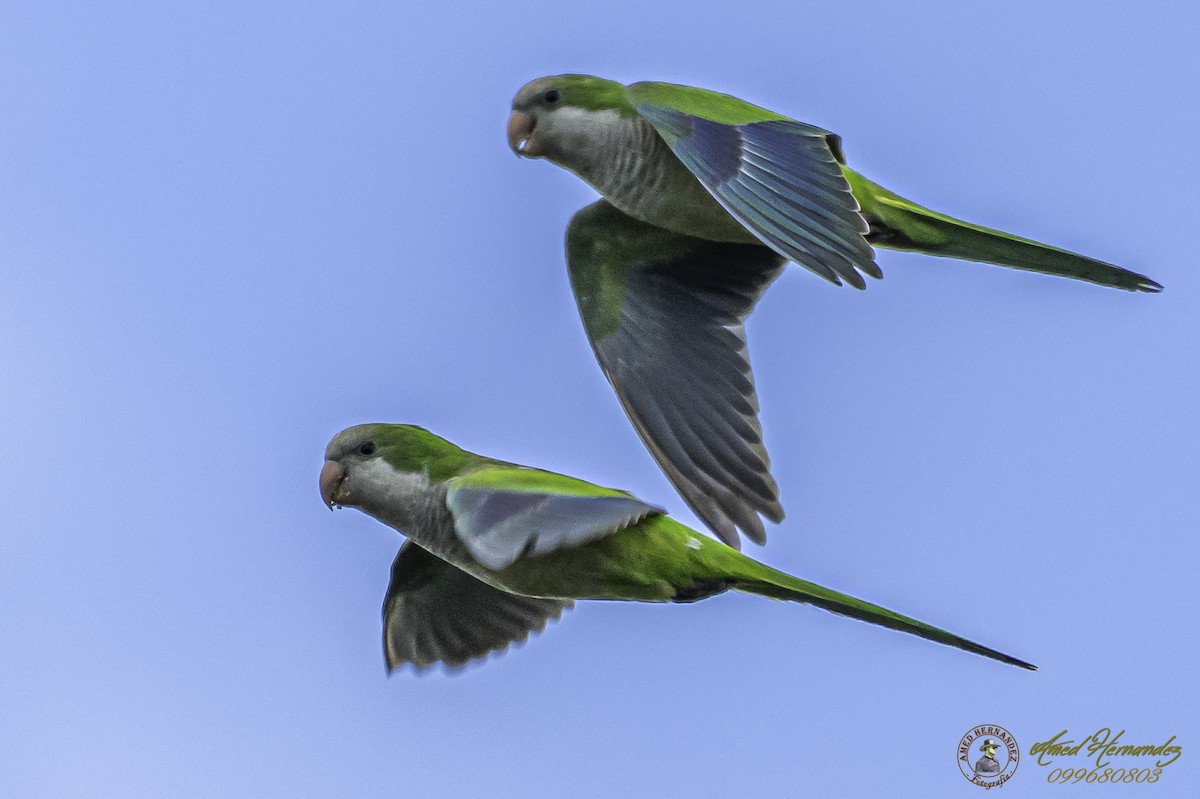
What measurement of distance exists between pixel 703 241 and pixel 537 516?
2743mm

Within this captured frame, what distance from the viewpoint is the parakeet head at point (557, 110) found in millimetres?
8641

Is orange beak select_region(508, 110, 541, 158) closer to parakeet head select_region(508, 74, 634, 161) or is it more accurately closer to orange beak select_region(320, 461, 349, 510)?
parakeet head select_region(508, 74, 634, 161)

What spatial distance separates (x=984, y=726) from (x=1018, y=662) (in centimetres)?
216

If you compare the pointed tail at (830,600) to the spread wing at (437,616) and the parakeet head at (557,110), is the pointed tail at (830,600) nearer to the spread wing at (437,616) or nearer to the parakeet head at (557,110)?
the spread wing at (437,616)

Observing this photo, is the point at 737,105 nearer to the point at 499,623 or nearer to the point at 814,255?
the point at 814,255

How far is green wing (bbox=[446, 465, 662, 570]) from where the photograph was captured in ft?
22.7

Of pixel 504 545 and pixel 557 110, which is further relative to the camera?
pixel 557 110

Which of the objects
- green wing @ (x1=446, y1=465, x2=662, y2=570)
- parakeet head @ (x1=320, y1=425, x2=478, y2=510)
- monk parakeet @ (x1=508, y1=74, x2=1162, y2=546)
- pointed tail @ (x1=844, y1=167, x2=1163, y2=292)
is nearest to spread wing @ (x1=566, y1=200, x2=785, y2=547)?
monk parakeet @ (x1=508, y1=74, x2=1162, y2=546)

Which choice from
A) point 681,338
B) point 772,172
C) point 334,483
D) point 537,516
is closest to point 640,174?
point 772,172

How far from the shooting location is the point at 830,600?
7332 mm

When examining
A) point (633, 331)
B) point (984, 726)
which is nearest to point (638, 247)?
point (633, 331)

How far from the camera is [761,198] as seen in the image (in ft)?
25.5

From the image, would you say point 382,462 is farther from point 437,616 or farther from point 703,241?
point 703,241

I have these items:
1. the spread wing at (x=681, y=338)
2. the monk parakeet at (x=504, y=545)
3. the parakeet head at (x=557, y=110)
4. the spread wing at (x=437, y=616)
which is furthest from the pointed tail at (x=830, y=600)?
the parakeet head at (x=557, y=110)
